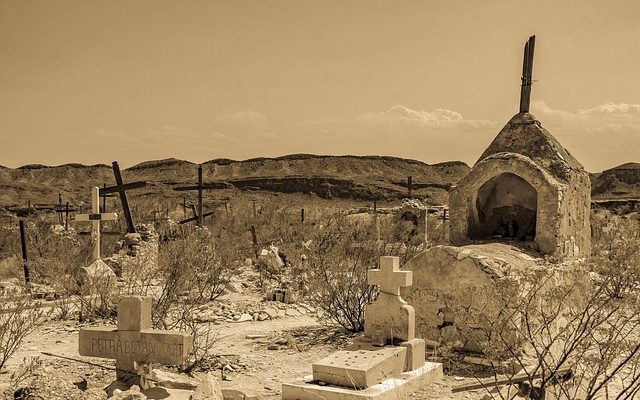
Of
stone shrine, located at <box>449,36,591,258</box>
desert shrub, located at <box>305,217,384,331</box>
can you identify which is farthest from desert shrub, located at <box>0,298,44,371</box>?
stone shrine, located at <box>449,36,591,258</box>

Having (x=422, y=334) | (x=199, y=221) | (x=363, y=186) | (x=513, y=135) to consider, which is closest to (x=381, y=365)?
(x=422, y=334)

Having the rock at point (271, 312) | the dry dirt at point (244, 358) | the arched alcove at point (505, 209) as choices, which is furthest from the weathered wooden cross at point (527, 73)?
the rock at point (271, 312)

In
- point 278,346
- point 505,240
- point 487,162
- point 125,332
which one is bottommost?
point 278,346

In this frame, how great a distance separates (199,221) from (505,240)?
13.6 meters

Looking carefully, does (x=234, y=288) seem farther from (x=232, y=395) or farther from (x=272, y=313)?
(x=232, y=395)

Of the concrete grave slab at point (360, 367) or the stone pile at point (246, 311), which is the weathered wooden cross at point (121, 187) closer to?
the stone pile at point (246, 311)

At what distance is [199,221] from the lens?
22.5m

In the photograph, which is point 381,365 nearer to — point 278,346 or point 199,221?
point 278,346

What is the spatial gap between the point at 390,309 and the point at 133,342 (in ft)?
10.6

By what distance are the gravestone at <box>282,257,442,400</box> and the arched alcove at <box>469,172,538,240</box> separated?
4577 millimetres

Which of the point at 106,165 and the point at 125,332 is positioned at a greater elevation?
the point at 106,165

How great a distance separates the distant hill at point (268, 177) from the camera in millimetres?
70500

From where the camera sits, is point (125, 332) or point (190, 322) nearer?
point (125, 332)

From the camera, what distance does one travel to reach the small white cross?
315 inches
